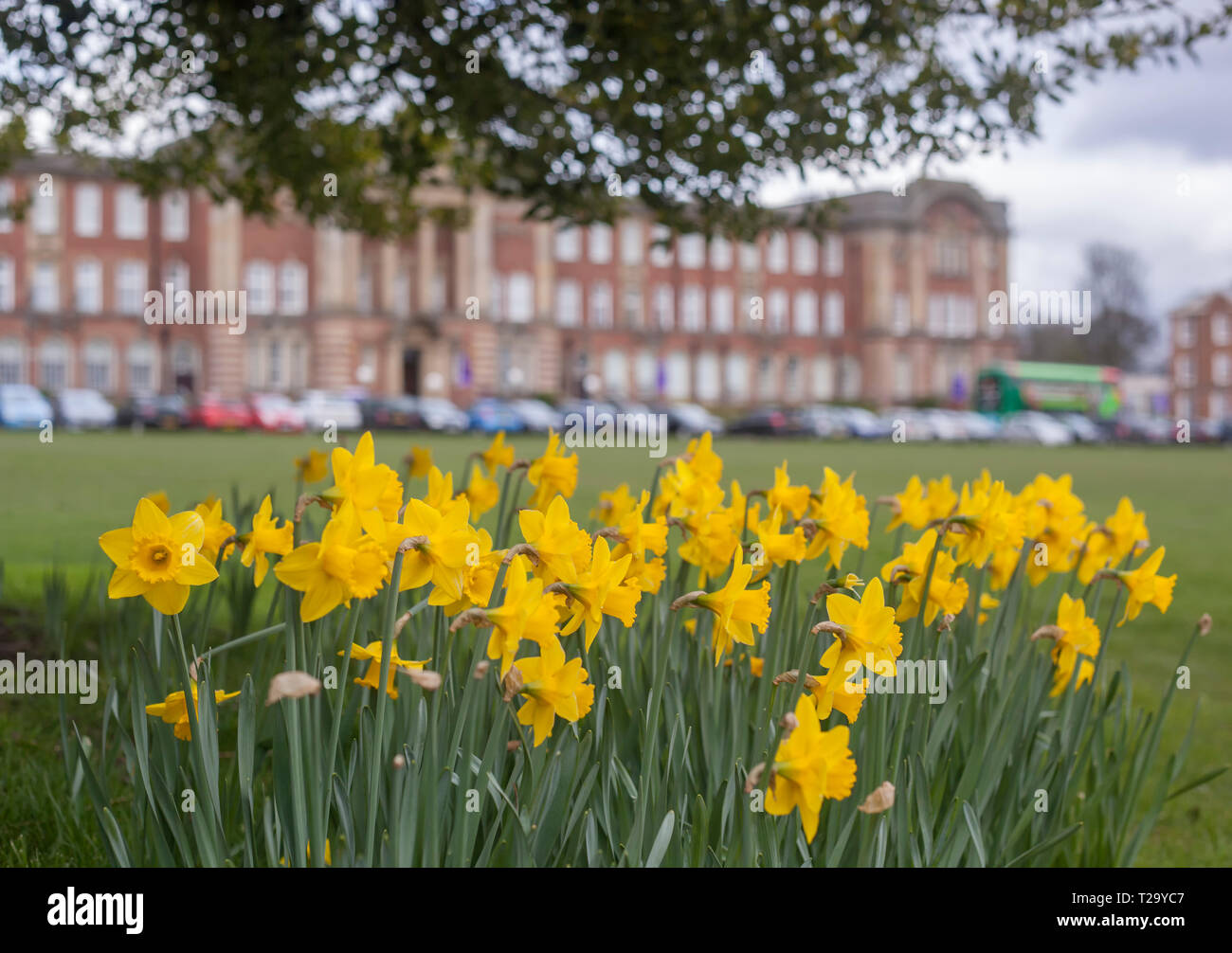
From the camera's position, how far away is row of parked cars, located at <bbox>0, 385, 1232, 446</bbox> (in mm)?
35844

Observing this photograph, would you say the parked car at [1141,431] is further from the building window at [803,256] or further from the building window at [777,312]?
the building window at [803,256]

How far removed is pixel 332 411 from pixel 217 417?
3.32 m

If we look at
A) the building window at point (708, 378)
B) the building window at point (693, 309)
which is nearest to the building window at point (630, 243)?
the building window at point (693, 309)

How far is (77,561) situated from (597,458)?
12.4 m

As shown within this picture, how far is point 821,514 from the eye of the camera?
2.34 m

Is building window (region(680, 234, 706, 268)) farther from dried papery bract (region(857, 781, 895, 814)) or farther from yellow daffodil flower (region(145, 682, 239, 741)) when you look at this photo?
dried papery bract (region(857, 781, 895, 814))

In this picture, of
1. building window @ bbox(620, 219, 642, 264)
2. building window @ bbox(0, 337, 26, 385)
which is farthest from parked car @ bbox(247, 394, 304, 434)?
building window @ bbox(620, 219, 642, 264)

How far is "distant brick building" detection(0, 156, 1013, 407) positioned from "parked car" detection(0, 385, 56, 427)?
898 centimetres

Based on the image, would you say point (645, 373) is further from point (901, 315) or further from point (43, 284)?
point (43, 284)

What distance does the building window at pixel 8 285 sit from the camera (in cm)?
4628

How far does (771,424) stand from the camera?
Answer: 138 feet

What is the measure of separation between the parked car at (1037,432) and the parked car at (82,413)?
28267 millimetres

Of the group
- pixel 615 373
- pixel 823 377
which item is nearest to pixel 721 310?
pixel 615 373

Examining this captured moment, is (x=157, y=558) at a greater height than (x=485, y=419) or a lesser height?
lesser
